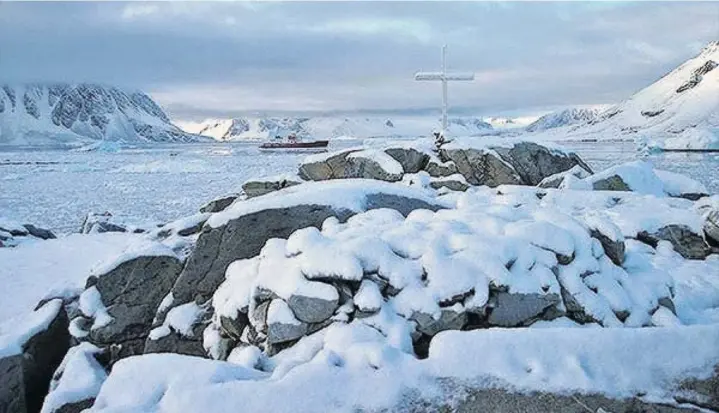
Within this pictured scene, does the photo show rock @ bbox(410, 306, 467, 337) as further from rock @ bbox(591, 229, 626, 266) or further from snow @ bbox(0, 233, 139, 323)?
snow @ bbox(0, 233, 139, 323)

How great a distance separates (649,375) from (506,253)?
1951 mm

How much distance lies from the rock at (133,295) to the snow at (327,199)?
0.83 metres

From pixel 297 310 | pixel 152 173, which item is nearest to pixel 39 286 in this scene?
pixel 297 310

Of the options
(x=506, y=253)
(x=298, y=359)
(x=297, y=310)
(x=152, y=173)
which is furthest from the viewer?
(x=152, y=173)

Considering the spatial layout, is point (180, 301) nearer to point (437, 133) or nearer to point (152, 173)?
point (437, 133)

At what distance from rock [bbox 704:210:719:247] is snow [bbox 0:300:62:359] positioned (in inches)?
343

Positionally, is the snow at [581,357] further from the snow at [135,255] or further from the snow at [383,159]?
the snow at [383,159]

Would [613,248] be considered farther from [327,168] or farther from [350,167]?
[327,168]

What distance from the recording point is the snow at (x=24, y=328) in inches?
247

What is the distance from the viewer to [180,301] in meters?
6.95

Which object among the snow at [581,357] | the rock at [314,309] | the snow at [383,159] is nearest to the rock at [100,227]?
the snow at [383,159]

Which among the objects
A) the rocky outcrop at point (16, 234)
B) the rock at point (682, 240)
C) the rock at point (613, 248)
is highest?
the rock at point (613, 248)

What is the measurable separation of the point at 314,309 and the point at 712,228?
718cm

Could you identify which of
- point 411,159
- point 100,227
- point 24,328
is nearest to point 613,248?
point 24,328
